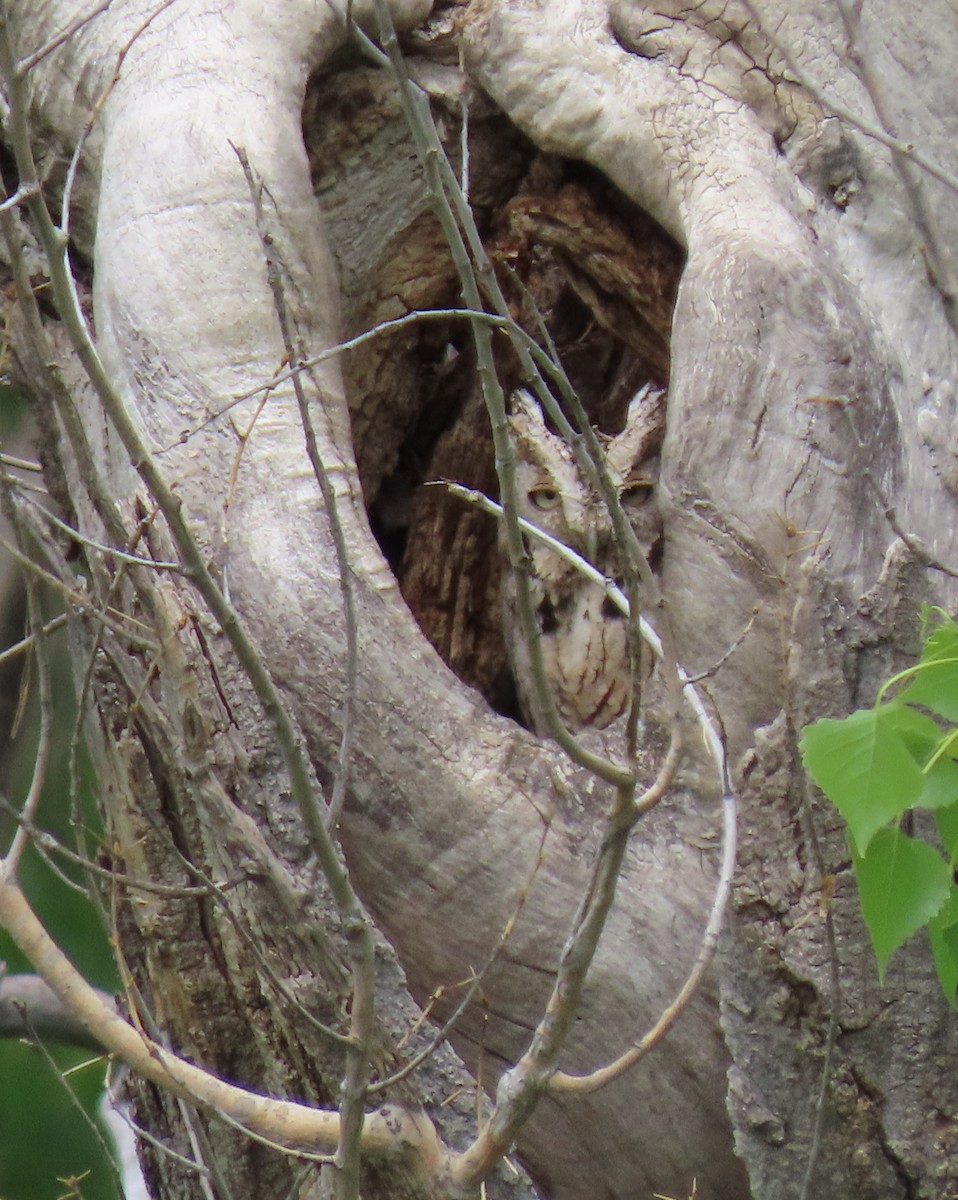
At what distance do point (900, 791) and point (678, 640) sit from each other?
0.76m

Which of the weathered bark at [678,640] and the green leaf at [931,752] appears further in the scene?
the weathered bark at [678,640]

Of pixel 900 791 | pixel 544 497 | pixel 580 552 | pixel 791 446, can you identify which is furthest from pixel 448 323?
pixel 900 791

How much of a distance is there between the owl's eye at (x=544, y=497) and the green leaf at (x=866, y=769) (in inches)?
46.8

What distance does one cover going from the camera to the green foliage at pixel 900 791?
1108 mm

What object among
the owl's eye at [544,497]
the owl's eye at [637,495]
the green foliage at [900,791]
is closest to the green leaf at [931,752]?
the green foliage at [900,791]

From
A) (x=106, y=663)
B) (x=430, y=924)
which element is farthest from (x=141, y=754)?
(x=430, y=924)

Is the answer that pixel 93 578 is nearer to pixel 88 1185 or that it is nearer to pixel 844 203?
pixel 844 203

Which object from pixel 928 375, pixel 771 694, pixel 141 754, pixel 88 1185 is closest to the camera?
pixel 771 694

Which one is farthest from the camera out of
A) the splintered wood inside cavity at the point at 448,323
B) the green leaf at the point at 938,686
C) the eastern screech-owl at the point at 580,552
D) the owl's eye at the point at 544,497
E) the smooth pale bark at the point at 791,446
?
the splintered wood inside cavity at the point at 448,323

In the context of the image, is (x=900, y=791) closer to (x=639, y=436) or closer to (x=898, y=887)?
(x=898, y=887)

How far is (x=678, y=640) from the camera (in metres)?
1.86

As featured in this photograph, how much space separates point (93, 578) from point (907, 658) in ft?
3.84

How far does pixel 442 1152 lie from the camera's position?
1.35 metres

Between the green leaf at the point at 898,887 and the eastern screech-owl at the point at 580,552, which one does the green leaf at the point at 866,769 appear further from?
the eastern screech-owl at the point at 580,552
